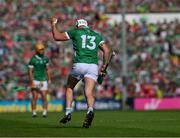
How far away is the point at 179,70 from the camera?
4116cm

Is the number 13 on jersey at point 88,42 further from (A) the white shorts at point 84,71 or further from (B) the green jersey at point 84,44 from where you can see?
(A) the white shorts at point 84,71

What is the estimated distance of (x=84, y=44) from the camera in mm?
17906

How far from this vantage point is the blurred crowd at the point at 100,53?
3931 centimetres

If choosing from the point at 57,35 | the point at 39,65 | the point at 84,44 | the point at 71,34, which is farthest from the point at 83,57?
the point at 39,65

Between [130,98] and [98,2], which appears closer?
[130,98]

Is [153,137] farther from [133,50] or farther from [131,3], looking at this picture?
[131,3]

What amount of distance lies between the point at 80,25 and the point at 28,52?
23.3m

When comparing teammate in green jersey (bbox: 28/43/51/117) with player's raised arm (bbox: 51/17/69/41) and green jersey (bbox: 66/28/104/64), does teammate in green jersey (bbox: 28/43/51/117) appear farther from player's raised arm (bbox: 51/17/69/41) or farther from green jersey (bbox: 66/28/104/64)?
player's raised arm (bbox: 51/17/69/41)

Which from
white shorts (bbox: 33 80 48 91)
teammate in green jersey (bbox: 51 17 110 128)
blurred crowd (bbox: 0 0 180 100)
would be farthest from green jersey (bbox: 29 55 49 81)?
blurred crowd (bbox: 0 0 180 100)

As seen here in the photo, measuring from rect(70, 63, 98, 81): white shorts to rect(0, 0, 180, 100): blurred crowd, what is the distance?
19.3m

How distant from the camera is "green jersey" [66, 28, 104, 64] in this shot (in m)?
17.8

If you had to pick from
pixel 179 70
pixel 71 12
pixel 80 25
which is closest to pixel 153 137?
pixel 80 25

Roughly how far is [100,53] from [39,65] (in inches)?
594

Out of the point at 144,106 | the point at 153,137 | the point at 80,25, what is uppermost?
the point at 80,25
